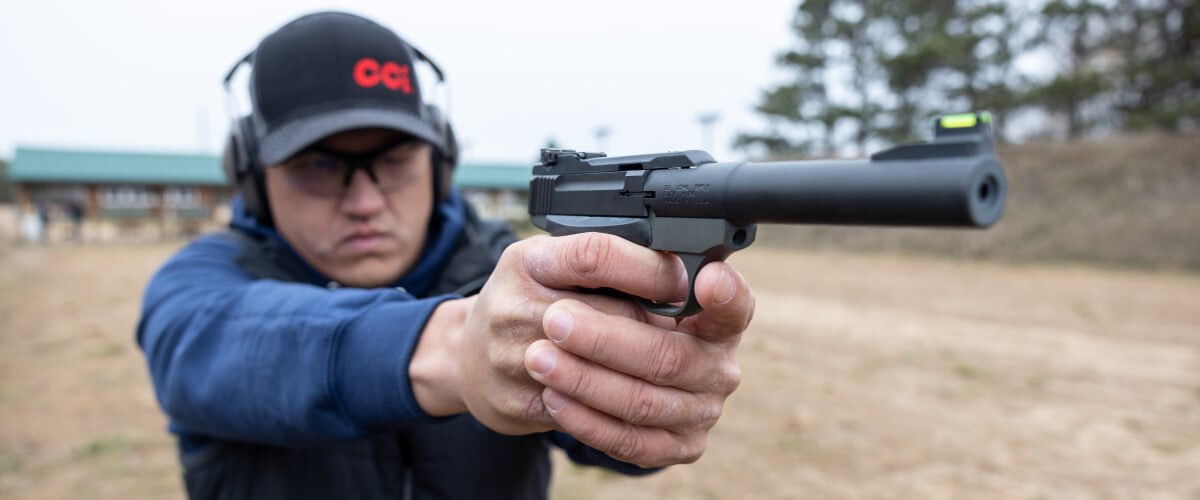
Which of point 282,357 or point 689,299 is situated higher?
point 689,299

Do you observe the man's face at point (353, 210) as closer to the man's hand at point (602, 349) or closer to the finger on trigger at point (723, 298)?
the man's hand at point (602, 349)

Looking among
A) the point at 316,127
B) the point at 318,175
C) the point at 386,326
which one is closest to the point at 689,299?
the point at 386,326

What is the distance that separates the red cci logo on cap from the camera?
2027mm

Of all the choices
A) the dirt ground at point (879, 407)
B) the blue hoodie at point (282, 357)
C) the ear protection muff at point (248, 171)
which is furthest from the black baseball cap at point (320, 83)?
the dirt ground at point (879, 407)

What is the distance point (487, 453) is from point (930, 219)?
150 centimetres

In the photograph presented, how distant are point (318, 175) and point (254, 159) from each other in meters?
0.34

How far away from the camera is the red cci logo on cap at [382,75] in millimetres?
2027

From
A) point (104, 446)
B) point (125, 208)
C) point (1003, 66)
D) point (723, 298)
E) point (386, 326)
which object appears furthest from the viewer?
point (125, 208)

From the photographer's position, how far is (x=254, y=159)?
228cm

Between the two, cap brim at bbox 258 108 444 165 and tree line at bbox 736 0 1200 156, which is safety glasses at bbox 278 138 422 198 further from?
tree line at bbox 736 0 1200 156

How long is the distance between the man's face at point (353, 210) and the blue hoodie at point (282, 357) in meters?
0.33

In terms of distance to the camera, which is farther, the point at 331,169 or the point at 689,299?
the point at 331,169

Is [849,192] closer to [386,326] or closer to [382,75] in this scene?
[386,326]

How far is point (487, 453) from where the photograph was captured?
2018 mm
